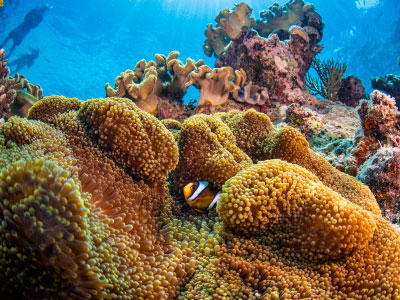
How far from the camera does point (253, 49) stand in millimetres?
5750

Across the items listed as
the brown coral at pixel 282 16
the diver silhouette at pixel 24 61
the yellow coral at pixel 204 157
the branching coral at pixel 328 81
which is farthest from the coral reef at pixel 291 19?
the diver silhouette at pixel 24 61

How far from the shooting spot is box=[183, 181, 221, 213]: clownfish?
193cm

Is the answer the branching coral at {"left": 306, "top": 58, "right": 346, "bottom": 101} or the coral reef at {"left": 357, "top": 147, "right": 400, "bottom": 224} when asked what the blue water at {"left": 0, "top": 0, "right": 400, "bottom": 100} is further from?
the coral reef at {"left": 357, "top": 147, "right": 400, "bottom": 224}

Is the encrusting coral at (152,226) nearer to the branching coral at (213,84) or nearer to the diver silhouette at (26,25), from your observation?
the branching coral at (213,84)

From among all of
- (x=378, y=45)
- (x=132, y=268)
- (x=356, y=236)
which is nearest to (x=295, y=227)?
(x=356, y=236)

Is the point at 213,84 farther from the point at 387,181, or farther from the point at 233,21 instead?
the point at 387,181

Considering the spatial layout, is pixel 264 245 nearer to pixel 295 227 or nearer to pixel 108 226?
pixel 295 227

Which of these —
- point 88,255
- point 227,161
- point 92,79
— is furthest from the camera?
point 92,79

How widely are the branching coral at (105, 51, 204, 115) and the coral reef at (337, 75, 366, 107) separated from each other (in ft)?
14.5

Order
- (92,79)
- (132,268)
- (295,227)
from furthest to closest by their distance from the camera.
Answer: (92,79)
(295,227)
(132,268)

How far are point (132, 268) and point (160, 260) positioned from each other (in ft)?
0.74

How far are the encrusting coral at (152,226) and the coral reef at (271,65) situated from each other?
13.4 ft

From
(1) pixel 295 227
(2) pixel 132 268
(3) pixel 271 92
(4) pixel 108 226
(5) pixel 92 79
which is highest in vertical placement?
(5) pixel 92 79

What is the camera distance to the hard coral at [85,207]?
99 centimetres
